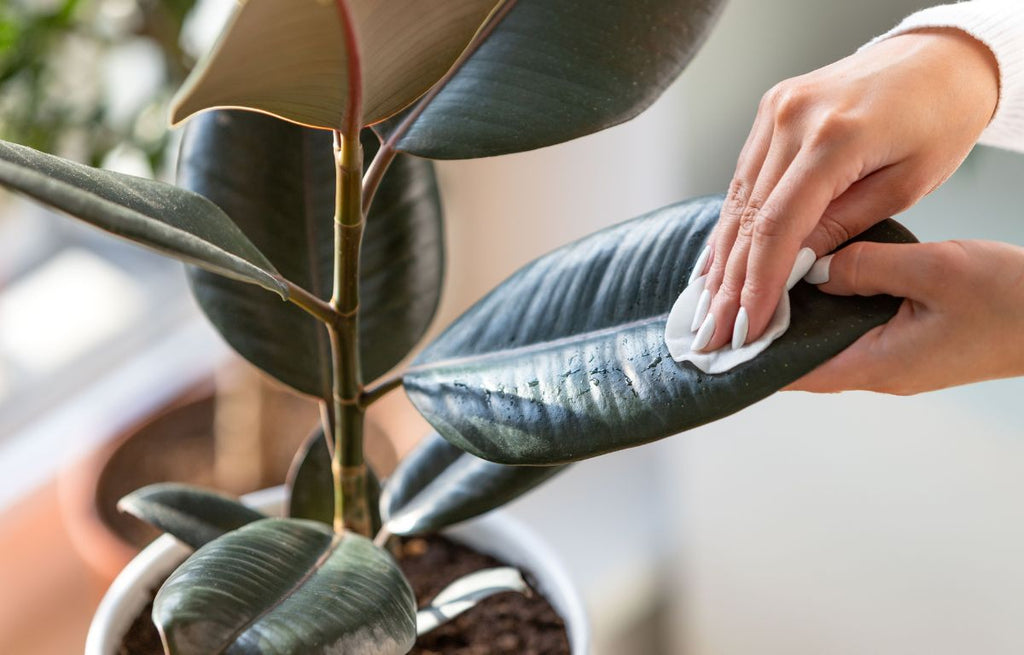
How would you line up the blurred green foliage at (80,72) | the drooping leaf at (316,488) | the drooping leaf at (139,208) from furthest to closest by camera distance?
the blurred green foliage at (80,72) → the drooping leaf at (316,488) → the drooping leaf at (139,208)

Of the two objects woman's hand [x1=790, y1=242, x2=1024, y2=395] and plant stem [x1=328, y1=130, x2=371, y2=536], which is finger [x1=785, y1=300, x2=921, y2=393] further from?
plant stem [x1=328, y1=130, x2=371, y2=536]

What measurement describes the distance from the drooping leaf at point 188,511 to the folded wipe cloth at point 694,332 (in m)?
0.37

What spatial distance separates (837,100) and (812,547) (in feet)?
2.74

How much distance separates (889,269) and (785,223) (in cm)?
6

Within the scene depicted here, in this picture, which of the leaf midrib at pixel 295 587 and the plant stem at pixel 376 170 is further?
the plant stem at pixel 376 170

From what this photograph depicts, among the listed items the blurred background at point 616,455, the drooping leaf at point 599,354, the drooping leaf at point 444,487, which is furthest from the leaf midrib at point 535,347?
the blurred background at point 616,455

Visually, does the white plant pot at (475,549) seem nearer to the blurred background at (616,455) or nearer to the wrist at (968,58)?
the blurred background at (616,455)

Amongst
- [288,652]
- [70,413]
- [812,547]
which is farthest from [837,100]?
[70,413]

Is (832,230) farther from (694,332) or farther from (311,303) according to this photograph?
(311,303)

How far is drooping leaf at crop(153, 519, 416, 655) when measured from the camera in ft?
1.50


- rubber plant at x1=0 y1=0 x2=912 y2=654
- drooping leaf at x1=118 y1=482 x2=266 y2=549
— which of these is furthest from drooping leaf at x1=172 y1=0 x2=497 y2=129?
drooping leaf at x1=118 y1=482 x2=266 y2=549

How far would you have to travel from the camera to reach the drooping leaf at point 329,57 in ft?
1.20

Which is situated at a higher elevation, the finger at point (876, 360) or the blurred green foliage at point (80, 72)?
the blurred green foliage at point (80, 72)

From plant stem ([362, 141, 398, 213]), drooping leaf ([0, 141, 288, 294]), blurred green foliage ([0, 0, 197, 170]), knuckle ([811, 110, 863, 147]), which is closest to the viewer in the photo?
drooping leaf ([0, 141, 288, 294])
